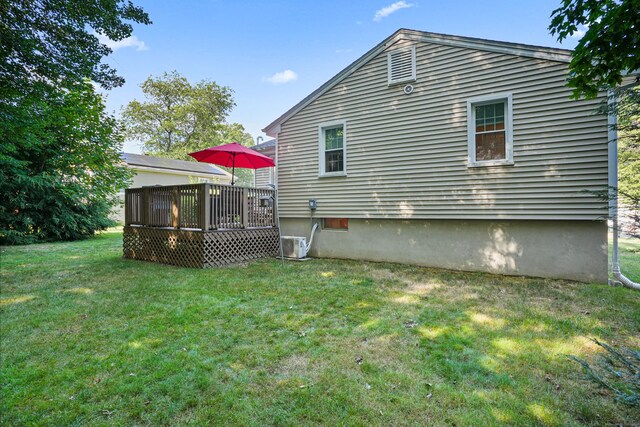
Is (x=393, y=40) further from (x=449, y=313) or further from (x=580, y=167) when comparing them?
(x=449, y=313)

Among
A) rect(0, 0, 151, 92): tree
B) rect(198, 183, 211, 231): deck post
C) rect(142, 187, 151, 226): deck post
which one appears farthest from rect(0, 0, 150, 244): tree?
rect(198, 183, 211, 231): deck post

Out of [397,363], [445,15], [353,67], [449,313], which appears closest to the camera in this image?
[397,363]

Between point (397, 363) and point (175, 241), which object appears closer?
point (397, 363)

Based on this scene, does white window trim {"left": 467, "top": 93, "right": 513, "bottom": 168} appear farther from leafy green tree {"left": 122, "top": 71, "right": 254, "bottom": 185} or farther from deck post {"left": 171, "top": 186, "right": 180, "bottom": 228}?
leafy green tree {"left": 122, "top": 71, "right": 254, "bottom": 185}

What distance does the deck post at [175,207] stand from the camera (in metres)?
7.13

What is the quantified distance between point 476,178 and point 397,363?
453cm

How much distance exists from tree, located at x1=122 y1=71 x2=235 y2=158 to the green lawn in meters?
25.9

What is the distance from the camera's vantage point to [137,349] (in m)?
2.85

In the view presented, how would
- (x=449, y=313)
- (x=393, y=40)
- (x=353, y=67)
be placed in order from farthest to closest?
(x=353, y=67)
(x=393, y=40)
(x=449, y=313)

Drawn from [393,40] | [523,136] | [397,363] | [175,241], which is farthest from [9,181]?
[523,136]

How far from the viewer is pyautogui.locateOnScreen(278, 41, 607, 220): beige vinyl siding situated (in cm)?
516

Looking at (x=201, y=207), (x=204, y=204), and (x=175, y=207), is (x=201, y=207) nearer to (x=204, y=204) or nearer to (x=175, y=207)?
(x=204, y=204)

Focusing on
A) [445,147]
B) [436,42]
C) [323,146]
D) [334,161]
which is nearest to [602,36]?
[445,147]

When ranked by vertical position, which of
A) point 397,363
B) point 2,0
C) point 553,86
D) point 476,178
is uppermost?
point 2,0
